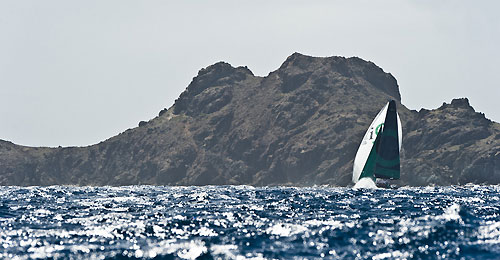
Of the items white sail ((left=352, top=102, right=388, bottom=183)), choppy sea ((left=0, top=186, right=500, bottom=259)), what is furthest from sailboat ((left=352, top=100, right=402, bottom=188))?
choppy sea ((left=0, top=186, right=500, bottom=259))

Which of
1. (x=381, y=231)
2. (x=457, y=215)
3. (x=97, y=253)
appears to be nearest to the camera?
(x=97, y=253)

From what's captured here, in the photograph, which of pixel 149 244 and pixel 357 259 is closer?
pixel 357 259

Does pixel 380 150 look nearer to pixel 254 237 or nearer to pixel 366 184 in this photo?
pixel 366 184

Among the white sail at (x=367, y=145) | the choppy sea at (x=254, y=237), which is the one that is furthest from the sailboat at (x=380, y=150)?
the choppy sea at (x=254, y=237)

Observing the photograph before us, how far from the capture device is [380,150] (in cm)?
12425

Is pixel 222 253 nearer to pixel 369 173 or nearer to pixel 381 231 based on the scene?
pixel 381 231

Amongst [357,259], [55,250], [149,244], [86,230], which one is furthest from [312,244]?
[86,230]

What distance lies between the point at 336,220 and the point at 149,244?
48.1 ft

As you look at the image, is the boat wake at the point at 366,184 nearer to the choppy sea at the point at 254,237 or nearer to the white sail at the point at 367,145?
the white sail at the point at 367,145

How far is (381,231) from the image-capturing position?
34.5 metres

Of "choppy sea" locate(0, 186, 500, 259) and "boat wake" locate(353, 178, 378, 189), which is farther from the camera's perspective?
"boat wake" locate(353, 178, 378, 189)

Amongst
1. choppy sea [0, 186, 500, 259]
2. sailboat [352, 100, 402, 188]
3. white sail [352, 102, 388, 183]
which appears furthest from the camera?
white sail [352, 102, 388, 183]

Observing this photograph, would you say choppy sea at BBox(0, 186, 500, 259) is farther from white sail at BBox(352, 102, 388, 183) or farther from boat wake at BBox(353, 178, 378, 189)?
white sail at BBox(352, 102, 388, 183)

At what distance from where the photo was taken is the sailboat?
123625mm
